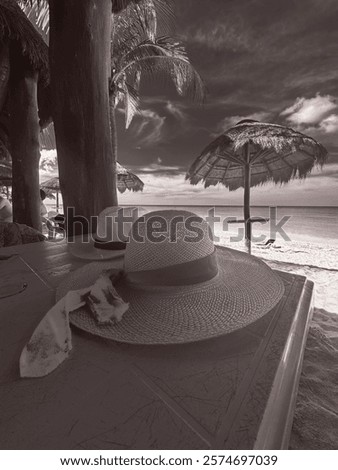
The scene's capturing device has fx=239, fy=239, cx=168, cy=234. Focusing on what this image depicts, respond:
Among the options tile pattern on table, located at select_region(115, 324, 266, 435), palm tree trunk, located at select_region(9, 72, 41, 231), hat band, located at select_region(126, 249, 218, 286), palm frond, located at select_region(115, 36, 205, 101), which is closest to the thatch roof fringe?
palm tree trunk, located at select_region(9, 72, 41, 231)

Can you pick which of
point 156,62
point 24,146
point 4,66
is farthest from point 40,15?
point 24,146

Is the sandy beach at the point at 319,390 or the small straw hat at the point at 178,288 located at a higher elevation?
the small straw hat at the point at 178,288

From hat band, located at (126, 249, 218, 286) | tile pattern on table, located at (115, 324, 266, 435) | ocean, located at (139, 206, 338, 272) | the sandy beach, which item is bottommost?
ocean, located at (139, 206, 338, 272)

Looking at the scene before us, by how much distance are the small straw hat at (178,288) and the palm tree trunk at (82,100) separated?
6.05 feet

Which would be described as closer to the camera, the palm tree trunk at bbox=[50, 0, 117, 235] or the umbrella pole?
the palm tree trunk at bbox=[50, 0, 117, 235]

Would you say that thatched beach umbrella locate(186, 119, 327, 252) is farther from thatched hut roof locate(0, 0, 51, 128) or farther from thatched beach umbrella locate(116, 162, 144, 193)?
thatched beach umbrella locate(116, 162, 144, 193)

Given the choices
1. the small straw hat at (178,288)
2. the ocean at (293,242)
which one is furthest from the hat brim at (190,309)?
the ocean at (293,242)

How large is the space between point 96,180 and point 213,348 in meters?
2.32

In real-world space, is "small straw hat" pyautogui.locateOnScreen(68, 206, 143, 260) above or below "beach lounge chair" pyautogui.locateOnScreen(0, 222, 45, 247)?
above

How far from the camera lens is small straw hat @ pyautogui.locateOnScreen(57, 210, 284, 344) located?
59cm

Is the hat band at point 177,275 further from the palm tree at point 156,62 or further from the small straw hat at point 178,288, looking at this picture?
the palm tree at point 156,62

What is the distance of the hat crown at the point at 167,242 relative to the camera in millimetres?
757

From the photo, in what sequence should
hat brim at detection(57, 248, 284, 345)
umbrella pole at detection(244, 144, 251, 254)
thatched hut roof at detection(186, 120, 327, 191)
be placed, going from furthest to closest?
umbrella pole at detection(244, 144, 251, 254)
thatched hut roof at detection(186, 120, 327, 191)
hat brim at detection(57, 248, 284, 345)

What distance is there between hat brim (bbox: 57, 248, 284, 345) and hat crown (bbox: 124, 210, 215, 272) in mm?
84
